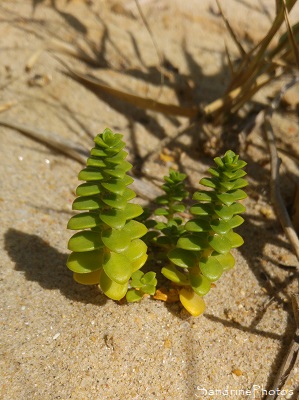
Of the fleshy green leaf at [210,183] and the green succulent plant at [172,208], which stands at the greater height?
the fleshy green leaf at [210,183]

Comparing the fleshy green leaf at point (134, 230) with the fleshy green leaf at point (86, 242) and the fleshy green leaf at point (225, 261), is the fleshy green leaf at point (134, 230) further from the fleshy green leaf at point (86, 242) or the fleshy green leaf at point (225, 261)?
the fleshy green leaf at point (225, 261)

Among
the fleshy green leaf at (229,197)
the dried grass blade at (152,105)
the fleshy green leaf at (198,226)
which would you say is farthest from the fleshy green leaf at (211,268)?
the dried grass blade at (152,105)

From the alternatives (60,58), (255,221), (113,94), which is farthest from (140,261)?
(60,58)

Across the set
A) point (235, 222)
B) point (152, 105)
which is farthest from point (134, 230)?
point (152, 105)

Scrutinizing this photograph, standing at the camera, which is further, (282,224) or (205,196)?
(282,224)

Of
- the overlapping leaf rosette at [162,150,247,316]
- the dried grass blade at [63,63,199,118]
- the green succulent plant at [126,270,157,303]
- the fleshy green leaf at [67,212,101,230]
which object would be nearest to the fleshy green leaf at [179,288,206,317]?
the overlapping leaf rosette at [162,150,247,316]

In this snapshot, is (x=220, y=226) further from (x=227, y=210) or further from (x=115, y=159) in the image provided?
(x=115, y=159)

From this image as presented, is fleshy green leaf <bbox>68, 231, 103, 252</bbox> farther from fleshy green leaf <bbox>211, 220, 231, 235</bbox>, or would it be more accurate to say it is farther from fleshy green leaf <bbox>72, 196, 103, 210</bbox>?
fleshy green leaf <bbox>211, 220, 231, 235</bbox>
